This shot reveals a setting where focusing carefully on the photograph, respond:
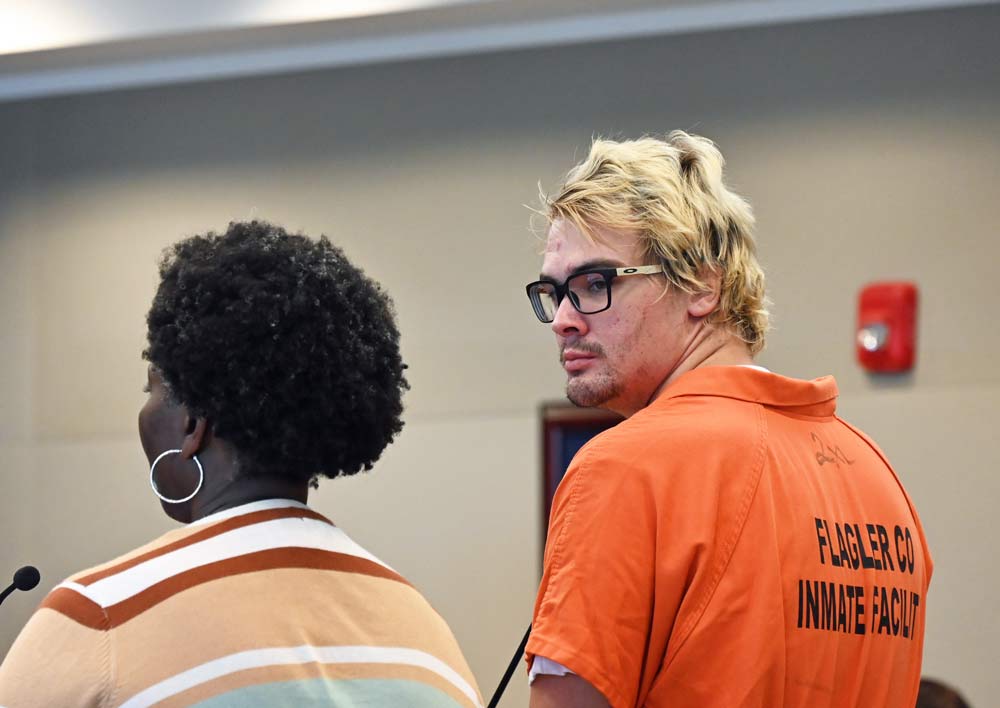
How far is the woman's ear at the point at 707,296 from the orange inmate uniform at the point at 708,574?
0.60ft

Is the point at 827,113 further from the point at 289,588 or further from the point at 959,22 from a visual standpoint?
the point at 289,588

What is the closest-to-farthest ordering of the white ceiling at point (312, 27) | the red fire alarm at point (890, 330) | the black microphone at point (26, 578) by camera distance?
the black microphone at point (26, 578)
the red fire alarm at point (890, 330)
the white ceiling at point (312, 27)

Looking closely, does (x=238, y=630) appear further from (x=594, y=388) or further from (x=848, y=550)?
(x=848, y=550)

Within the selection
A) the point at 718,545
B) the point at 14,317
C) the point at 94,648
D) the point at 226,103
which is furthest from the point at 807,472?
the point at 14,317

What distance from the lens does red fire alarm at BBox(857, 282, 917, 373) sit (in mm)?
3338

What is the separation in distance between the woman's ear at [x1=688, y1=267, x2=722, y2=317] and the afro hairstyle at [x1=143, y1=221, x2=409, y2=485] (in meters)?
0.39

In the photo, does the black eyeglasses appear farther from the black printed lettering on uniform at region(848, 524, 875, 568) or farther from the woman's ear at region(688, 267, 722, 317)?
the black printed lettering on uniform at region(848, 524, 875, 568)

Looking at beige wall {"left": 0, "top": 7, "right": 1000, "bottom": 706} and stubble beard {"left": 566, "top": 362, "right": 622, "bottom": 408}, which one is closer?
stubble beard {"left": 566, "top": 362, "right": 622, "bottom": 408}

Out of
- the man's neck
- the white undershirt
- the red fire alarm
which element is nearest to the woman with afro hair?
the white undershirt

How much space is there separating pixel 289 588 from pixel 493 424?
2470 mm

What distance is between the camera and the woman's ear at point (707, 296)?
59.4 inches

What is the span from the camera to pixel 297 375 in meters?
1.30

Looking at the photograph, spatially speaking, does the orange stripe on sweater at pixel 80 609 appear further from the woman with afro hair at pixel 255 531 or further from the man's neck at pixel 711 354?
the man's neck at pixel 711 354

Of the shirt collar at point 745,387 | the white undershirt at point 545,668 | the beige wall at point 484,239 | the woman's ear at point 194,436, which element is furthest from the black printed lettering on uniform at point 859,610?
the beige wall at point 484,239
